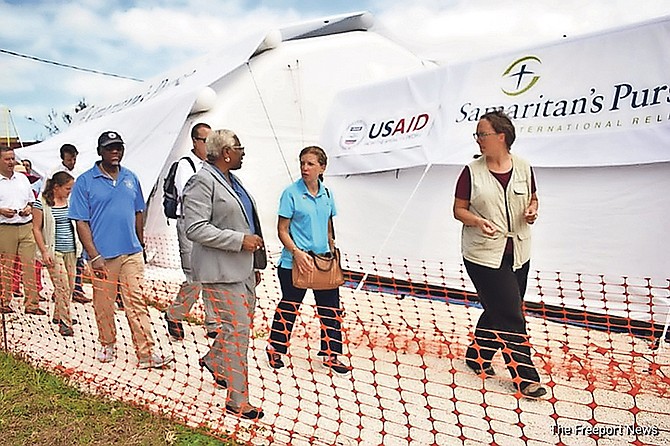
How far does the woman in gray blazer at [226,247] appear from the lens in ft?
8.95

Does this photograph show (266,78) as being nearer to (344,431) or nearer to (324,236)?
(324,236)

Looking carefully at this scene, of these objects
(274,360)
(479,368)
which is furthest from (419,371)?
(274,360)

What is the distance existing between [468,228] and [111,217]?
6.79ft

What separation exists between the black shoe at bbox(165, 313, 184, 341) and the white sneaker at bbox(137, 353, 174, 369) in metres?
0.44

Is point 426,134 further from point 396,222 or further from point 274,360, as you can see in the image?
point 274,360

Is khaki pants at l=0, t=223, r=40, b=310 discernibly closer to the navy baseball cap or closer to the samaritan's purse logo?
the navy baseball cap

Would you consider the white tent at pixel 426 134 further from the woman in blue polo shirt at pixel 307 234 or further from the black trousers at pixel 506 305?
the woman in blue polo shirt at pixel 307 234

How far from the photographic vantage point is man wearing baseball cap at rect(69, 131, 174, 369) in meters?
3.47

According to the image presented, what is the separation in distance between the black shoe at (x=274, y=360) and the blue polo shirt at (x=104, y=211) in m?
1.04

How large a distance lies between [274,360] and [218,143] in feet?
4.76

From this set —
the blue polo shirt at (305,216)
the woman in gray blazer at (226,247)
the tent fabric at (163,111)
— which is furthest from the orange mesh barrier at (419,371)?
the tent fabric at (163,111)

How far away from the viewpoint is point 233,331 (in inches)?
111

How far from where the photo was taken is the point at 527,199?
316 centimetres

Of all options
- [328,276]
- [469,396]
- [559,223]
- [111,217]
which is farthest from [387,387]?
[559,223]
